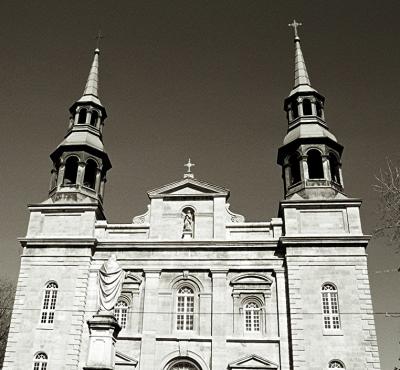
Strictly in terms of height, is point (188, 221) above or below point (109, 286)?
above

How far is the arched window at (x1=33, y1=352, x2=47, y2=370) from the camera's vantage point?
21766 mm

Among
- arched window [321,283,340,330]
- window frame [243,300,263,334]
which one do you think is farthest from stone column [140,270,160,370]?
arched window [321,283,340,330]

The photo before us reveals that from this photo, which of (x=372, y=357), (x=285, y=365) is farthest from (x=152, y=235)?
(x=372, y=357)

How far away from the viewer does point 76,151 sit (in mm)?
26969

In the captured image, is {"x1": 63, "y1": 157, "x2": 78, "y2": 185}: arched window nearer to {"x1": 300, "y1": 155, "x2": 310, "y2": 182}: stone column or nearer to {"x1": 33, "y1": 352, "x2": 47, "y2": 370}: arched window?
{"x1": 33, "y1": 352, "x2": 47, "y2": 370}: arched window

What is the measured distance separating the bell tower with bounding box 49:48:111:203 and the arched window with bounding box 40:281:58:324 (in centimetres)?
456

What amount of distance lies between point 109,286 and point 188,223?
945 cm

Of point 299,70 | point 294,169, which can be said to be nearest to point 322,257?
point 294,169

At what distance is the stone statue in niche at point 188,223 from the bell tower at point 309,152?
4926 millimetres

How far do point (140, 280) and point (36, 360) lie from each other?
555cm

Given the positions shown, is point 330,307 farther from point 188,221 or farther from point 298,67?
point 298,67

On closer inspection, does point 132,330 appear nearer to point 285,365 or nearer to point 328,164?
point 285,365

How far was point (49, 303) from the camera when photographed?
23203mm

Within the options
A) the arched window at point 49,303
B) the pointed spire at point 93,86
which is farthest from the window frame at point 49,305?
the pointed spire at point 93,86
